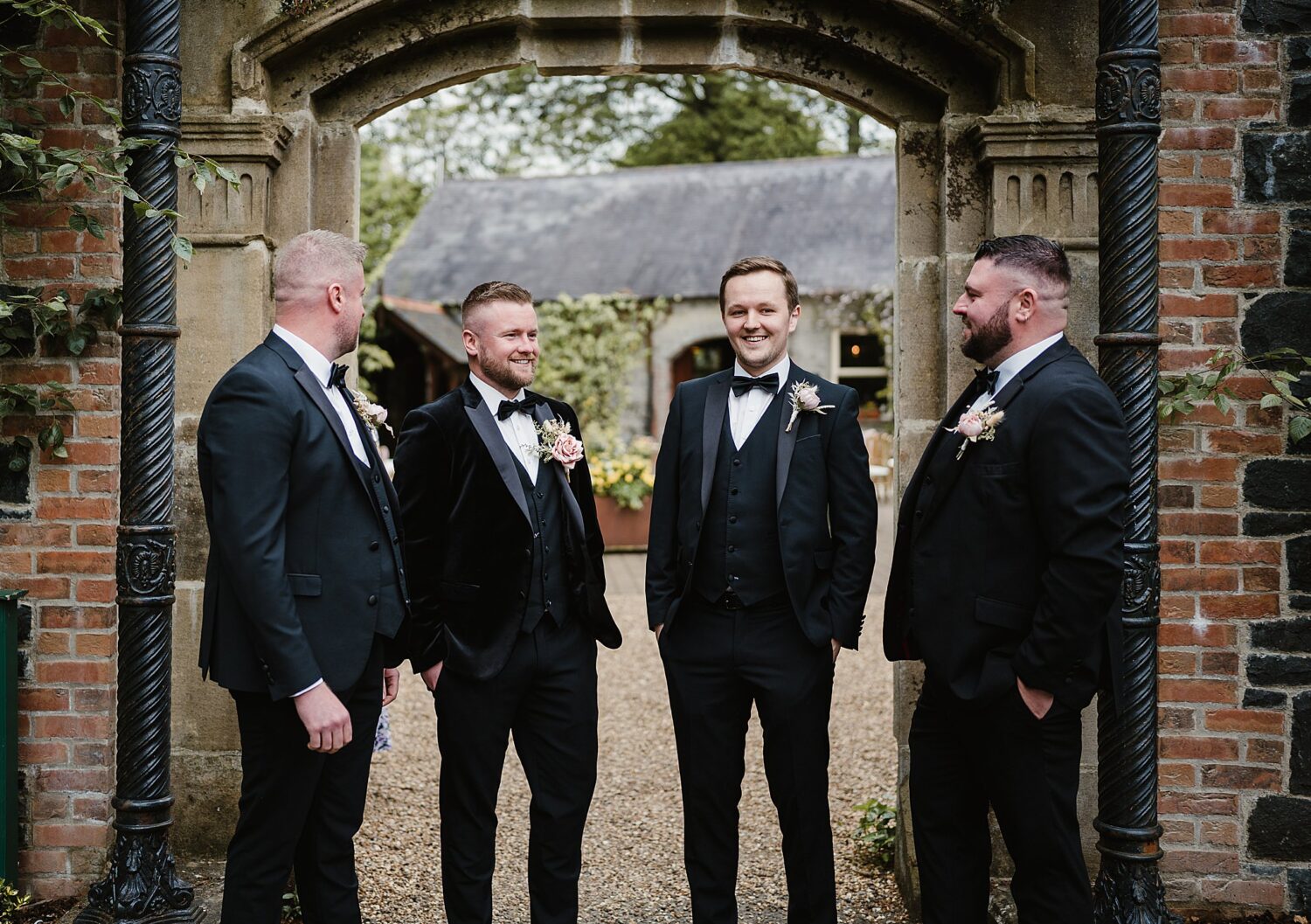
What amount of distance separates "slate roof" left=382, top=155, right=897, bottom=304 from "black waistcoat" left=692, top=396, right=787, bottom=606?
1588 centimetres

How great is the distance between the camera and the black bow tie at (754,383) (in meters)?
3.27

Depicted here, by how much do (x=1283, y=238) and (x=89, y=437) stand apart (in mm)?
3899

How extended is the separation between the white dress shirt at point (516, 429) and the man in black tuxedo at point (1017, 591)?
109cm

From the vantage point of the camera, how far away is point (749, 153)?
994 inches

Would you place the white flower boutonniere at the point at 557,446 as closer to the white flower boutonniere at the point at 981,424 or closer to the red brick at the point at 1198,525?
the white flower boutonniere at the point at 981,424

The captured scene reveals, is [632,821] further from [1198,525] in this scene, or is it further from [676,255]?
[676,255]

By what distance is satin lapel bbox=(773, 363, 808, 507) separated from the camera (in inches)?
125

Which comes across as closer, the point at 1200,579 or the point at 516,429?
the point at 516,429

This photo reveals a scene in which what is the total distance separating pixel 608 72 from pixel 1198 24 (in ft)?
6.36

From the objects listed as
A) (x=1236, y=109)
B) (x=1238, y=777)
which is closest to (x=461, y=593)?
(x=1238, y=777)

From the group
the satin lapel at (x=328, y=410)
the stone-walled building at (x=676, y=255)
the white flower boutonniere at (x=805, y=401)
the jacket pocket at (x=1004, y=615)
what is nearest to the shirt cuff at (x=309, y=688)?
the satin lapel at (x=328, y=410)

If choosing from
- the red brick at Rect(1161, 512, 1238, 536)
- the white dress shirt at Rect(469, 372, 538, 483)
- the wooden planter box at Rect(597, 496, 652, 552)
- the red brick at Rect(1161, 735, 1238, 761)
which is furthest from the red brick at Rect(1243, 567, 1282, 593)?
the wooden planter box at Rect(597, 496, 652, 552)

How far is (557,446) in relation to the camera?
3.23 metres

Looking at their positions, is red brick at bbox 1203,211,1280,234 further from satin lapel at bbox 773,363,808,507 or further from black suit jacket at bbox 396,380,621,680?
black suit jacket at bbox 396,380,621,680
